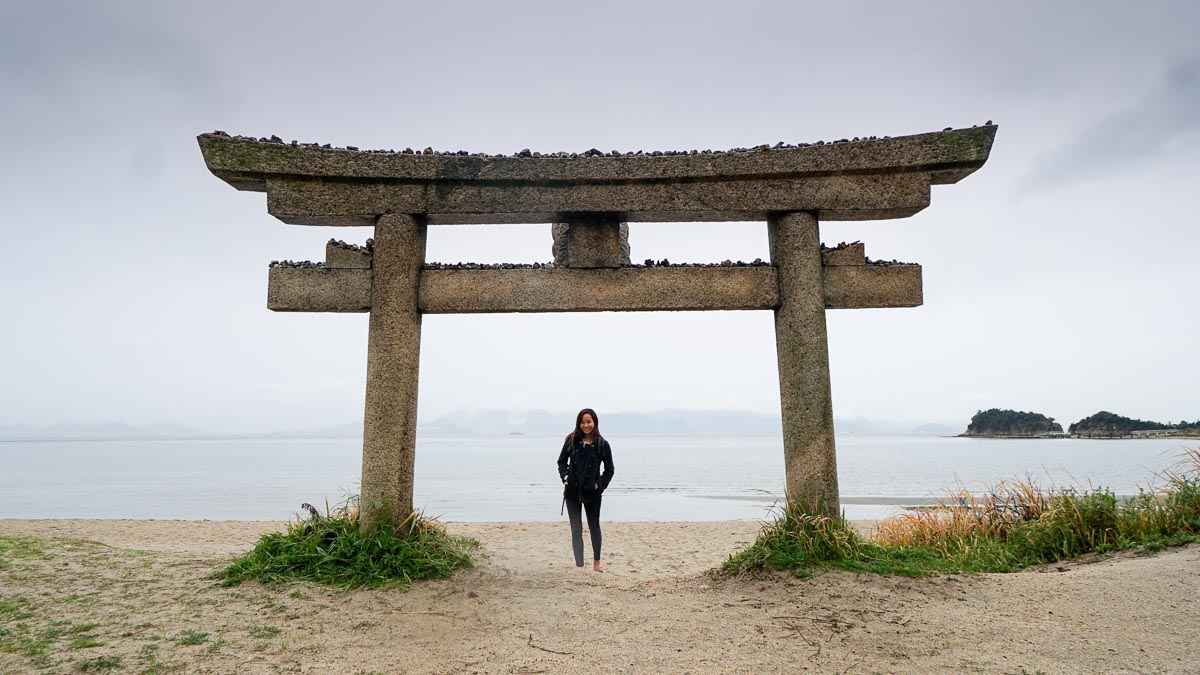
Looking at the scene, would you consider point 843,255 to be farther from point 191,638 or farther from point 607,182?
point 191,638

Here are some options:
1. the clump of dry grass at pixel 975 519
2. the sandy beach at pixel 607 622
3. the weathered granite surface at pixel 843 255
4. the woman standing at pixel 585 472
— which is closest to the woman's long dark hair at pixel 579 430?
the woman standing at pixel 585 472

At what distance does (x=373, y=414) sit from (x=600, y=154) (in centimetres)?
318

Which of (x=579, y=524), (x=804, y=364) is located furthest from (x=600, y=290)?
(x=579, y=524)

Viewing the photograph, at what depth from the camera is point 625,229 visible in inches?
237

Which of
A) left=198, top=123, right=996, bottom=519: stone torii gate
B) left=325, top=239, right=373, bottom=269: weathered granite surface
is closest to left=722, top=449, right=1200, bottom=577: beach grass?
left=198, top=123, right=996, bottom=519: stone torii gate

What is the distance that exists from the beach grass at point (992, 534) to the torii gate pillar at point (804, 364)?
0.86 feet

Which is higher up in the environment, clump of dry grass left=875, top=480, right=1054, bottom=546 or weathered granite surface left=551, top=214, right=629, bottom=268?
weathered granite surface left=551, top=214, right=629, bottom=268

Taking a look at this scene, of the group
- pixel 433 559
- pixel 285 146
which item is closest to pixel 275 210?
pixel 285 146

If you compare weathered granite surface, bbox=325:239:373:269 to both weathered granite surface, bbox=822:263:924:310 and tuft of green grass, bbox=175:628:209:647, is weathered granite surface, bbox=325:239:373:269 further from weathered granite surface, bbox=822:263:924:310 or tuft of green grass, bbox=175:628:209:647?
weathered granite surface, bbox=822:263:924:310

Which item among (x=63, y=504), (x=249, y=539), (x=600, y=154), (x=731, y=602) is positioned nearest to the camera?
(x=731, y=602)

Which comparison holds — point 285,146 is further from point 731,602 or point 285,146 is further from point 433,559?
point 731,602

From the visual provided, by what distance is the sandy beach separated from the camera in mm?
3615

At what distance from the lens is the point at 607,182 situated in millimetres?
5680

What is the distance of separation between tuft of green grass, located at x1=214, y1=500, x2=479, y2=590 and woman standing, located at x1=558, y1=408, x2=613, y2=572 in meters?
1.08
